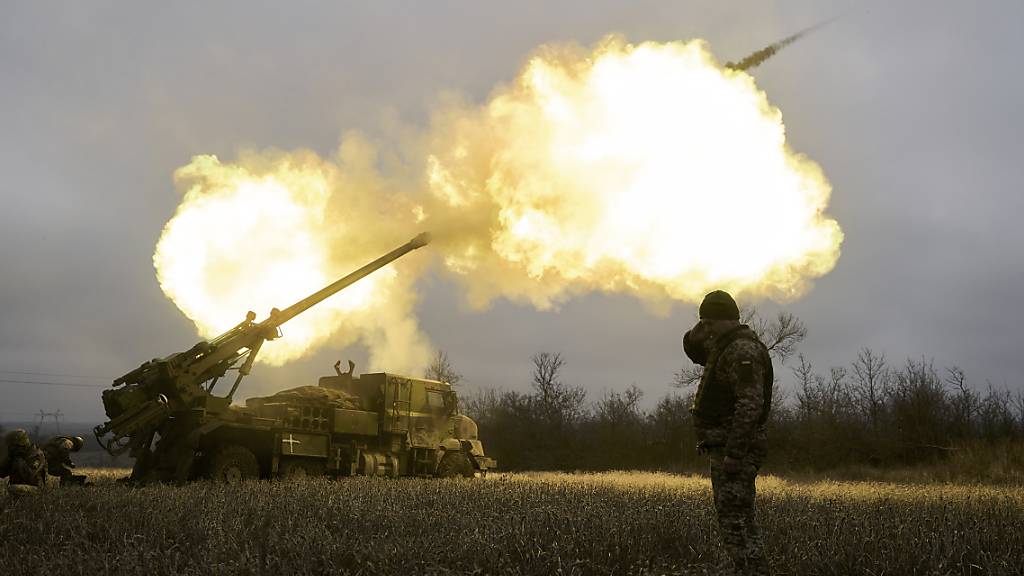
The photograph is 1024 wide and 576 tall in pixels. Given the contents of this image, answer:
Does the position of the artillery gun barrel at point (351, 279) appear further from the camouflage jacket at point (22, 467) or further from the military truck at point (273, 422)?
the camouflage jacket at point (22, 467)

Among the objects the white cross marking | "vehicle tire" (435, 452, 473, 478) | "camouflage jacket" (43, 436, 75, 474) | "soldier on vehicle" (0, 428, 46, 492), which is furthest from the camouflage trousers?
"vehicle tire" (435, 452, 473, 478)

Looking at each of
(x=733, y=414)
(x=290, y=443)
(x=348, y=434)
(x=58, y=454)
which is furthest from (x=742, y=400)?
(x=348, y=434)

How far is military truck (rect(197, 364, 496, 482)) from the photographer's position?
15.2m

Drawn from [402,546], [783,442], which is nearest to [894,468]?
[783,442]

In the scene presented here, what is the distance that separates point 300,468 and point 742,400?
41.3 feet

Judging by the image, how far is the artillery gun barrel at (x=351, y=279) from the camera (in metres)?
16.9

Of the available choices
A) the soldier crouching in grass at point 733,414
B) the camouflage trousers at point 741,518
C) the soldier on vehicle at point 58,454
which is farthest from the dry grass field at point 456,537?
the soldier on vehicle at point 58,454

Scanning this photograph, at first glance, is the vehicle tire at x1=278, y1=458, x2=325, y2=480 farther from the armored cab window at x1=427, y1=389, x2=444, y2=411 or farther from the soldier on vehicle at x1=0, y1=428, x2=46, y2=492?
the soldier on vehicle at x1=0, y1=428, x2=46, y2=492

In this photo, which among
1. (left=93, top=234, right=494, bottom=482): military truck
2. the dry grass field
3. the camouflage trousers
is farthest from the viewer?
(left=93, top=234, right=494, bottom=482): military truck

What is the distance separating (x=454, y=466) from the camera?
774 inches

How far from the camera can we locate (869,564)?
6.20 metres

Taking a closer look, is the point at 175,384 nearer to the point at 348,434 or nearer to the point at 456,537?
the point at 348,434

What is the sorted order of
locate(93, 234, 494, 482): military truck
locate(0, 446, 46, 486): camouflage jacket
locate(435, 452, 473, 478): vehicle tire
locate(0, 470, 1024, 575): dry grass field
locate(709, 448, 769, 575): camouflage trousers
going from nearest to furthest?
locate(709, 448, 769, 575): camouflage trousers, locate(0, 470, 1024, 575): dry grass field, locate(0, 446, 46, 486): camouflage jacket, locate(93, 234, 494, 482): military truck, locate(435, 452, 473, 478): vehicle tire

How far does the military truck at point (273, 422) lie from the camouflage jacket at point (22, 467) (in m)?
3.13
